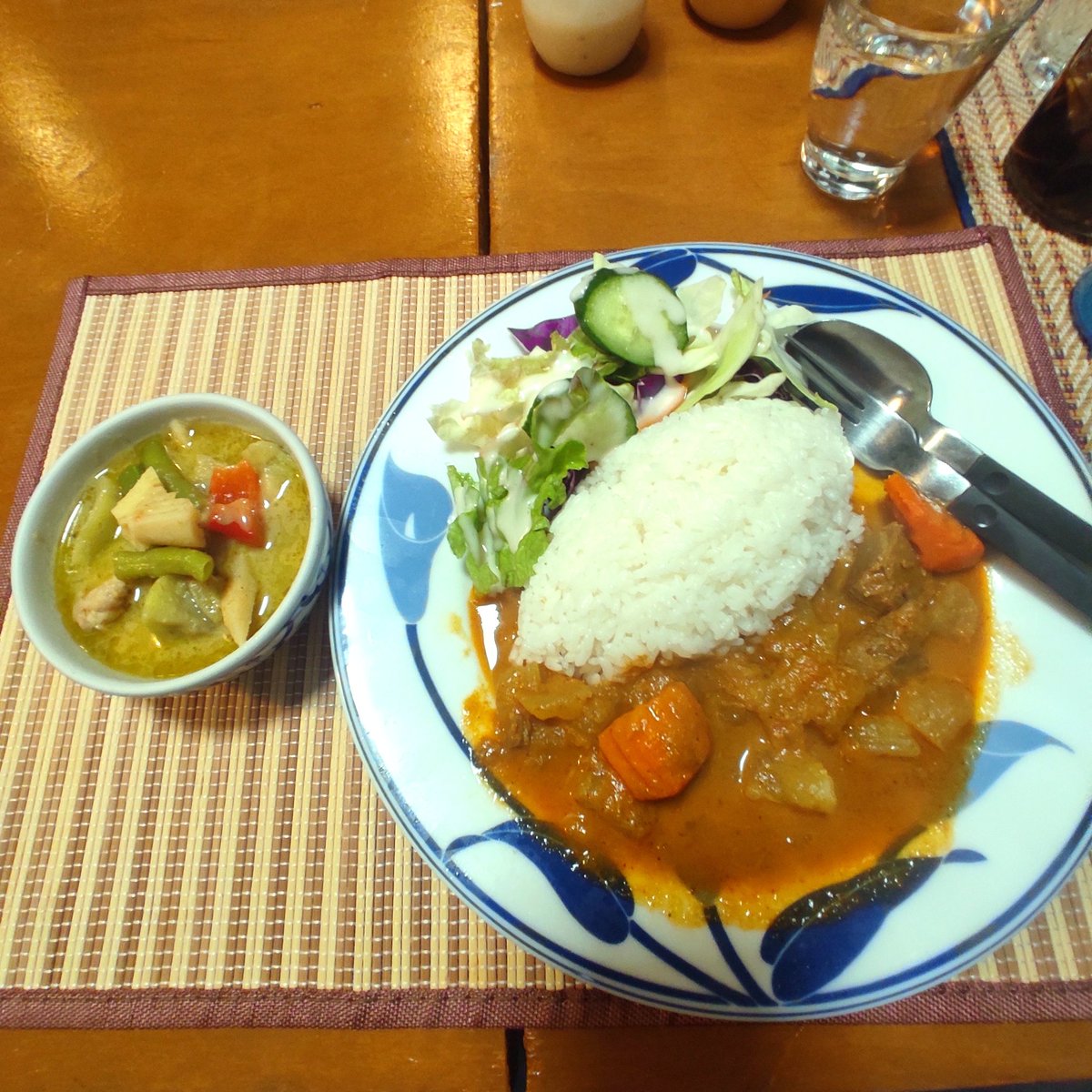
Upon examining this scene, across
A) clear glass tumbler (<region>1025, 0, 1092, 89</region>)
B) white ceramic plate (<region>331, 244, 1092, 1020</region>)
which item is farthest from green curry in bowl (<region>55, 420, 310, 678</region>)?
clear glass tumbler (<region>1025, 0, 1092, 89</region>)

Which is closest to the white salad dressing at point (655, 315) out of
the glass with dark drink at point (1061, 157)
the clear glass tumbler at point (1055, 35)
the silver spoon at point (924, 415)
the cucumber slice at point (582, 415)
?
the cucumber slice at point (582, 415)

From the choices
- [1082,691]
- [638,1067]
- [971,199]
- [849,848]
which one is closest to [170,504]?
[638,1067]

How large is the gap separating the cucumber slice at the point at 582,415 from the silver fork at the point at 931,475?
570 millimetres

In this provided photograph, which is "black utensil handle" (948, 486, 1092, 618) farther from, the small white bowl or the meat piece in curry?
the small white bowl

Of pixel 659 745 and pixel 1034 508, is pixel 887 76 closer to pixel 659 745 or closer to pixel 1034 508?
pixel 1034 508

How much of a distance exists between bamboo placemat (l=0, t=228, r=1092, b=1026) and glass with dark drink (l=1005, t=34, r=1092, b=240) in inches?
11.4

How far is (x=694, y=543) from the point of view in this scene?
1877 mm

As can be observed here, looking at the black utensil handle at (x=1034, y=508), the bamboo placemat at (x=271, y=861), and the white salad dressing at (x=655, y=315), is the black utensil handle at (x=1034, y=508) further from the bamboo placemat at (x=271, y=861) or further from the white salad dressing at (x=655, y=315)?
the white salad dressing at (x=655, y=315)

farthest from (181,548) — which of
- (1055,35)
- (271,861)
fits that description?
(1055,35)

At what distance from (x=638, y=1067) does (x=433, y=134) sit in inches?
118

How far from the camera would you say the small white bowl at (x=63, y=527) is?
4.97ft

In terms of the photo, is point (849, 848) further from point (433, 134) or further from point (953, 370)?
point (433, 134)

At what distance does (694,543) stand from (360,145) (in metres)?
2.07

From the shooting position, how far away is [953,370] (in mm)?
1936
